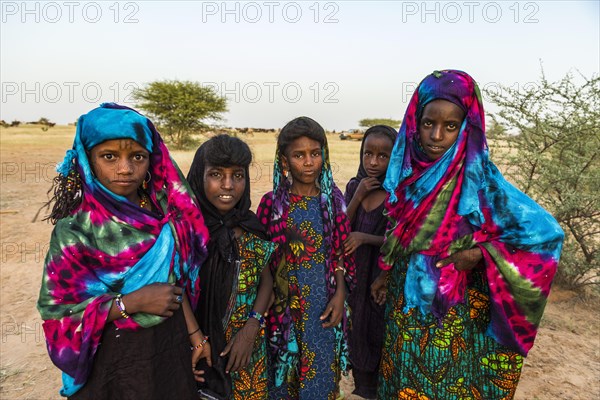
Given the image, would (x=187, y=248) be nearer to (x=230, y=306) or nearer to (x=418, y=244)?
(x=230, y=306)

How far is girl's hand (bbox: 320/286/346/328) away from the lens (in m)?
2.21

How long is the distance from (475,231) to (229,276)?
129 centimetres

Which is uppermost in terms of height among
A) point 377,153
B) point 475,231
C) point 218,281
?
point 377,153

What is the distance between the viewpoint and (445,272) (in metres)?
1.91

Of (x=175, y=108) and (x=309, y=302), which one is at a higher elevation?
(x=175, y=108)

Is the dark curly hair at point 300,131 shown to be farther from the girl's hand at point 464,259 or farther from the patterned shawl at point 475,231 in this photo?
the girl's hand at point 464,259

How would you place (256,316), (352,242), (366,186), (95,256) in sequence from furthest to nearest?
(366,186), (352,242), (256,316), (95,256)

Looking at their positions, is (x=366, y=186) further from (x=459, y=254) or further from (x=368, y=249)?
(x=459, y=254)

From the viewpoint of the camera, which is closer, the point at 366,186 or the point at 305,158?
the point at 305,158

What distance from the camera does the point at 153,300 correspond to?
161cm

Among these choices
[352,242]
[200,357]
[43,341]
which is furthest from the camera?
[43,341]

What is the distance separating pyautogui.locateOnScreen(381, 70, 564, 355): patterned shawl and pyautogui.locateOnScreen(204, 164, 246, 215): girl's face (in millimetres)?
928

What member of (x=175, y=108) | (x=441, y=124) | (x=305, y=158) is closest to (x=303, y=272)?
(x=305, y=158)

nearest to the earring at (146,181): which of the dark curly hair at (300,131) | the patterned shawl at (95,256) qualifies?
the patterned shawl at (95,256)
